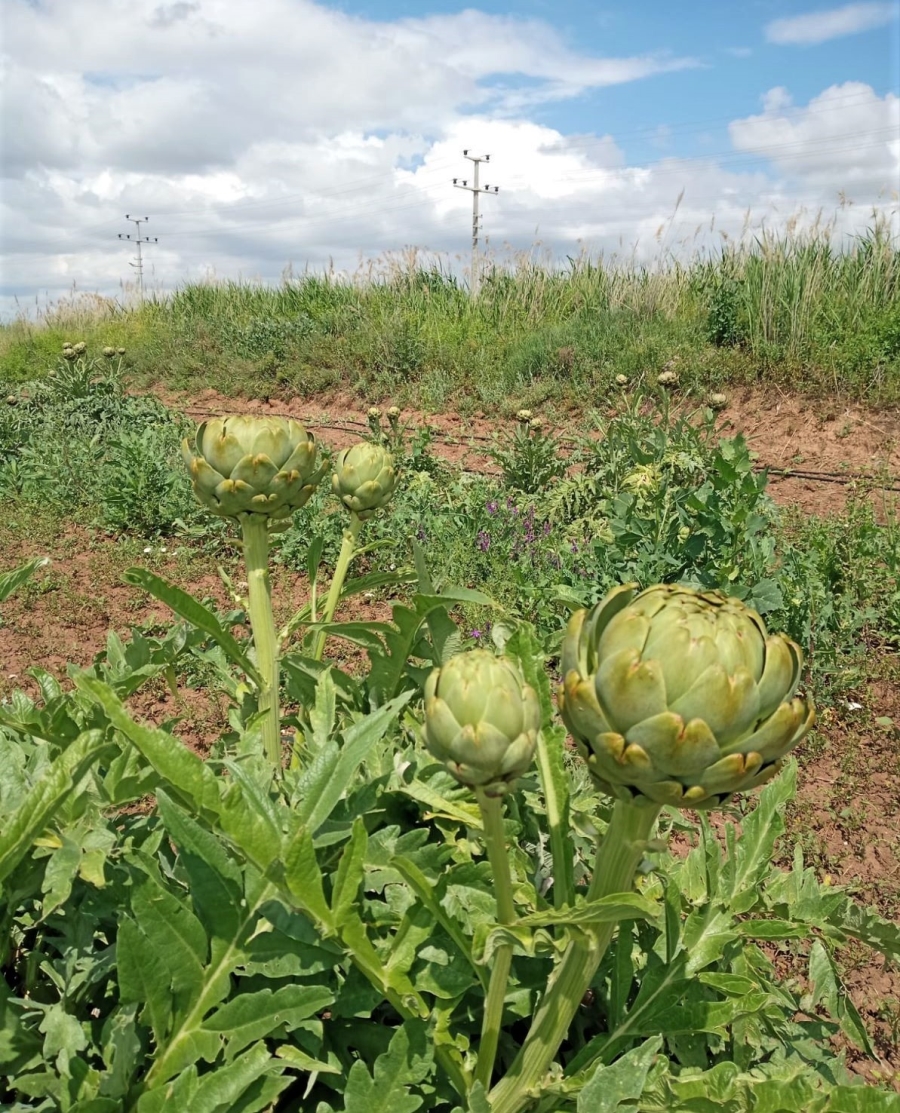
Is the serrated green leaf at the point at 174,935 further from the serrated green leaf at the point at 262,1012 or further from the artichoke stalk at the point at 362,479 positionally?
the artichoke stalk at the point at 362,479

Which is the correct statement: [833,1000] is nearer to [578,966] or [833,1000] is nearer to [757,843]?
[757,843]

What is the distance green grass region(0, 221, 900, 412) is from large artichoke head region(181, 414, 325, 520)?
5.61m

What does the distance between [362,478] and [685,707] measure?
84cm

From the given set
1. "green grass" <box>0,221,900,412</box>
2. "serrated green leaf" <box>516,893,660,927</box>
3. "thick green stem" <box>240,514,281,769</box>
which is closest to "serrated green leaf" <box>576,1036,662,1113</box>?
"serrated green leaf" <box>516,893,660,927</box>

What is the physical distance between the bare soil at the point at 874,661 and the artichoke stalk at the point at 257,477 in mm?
315

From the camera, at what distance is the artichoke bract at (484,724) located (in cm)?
67

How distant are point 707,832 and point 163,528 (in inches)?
161

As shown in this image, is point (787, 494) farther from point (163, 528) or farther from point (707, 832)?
point (707, 832)

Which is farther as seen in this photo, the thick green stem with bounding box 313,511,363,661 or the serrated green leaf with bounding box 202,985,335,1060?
the thick green stem with bounding box 313,511,363,661

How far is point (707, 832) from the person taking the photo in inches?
42.5

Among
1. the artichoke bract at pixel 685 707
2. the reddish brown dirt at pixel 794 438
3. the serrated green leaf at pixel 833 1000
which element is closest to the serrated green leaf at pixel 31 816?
the artichoke bract at pixel 685 707

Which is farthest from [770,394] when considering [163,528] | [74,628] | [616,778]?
[616,778]

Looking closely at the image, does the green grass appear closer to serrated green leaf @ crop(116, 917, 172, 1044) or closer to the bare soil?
the bare soil

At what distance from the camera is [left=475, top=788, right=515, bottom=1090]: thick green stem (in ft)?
2.32
